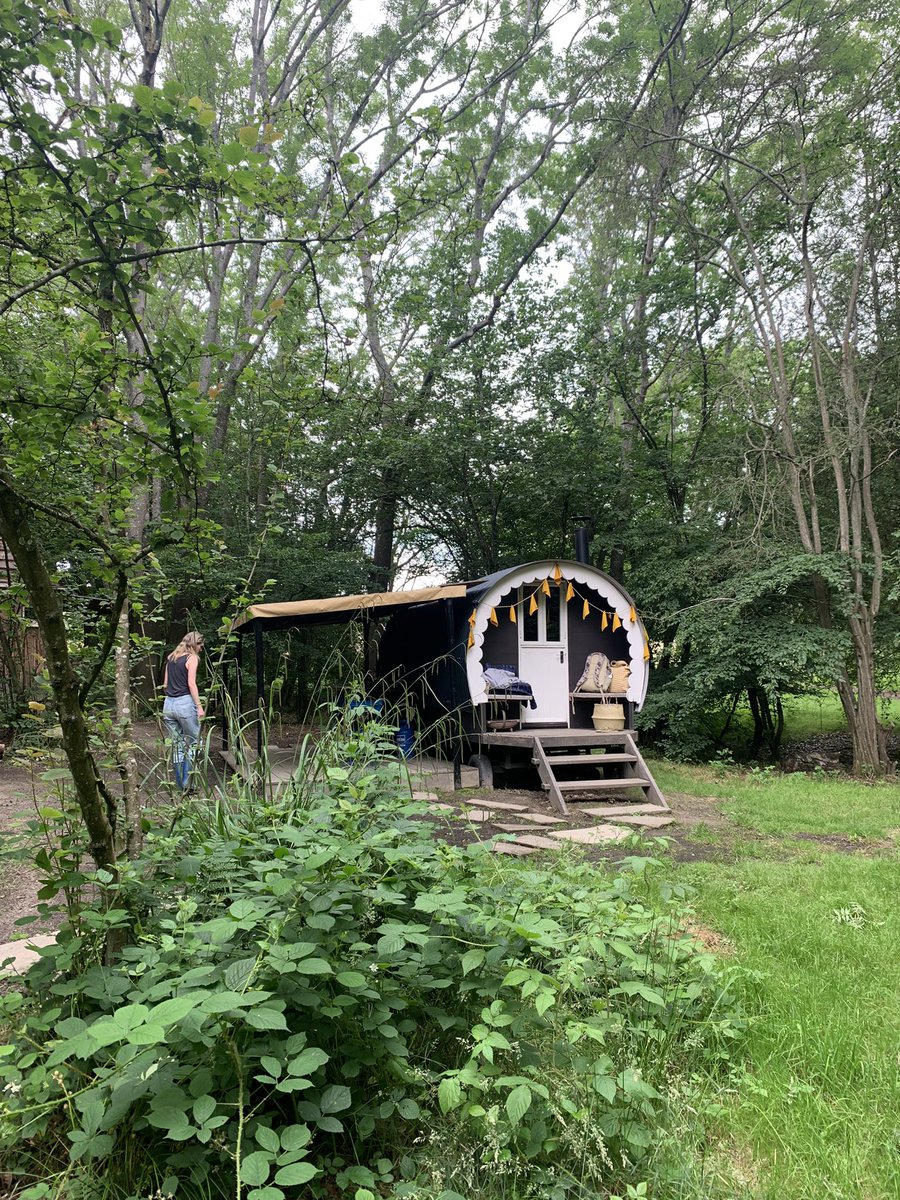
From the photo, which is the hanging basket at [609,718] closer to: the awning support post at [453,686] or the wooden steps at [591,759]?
the wooden steps at [591,759]

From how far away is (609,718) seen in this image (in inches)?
322

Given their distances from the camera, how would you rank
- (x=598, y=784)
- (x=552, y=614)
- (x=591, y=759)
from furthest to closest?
1. (x=552, y=614)
2. (x=591, y=759)
3. (x=598, y=784)

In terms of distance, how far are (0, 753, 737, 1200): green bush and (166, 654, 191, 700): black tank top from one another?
3570mm

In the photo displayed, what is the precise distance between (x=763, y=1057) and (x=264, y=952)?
64.7 inches

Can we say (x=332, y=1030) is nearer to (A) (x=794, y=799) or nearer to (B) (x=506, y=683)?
(B) (x=506, y=683)

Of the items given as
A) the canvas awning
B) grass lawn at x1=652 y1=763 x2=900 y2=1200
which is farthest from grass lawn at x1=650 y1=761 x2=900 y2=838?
the canvas awning

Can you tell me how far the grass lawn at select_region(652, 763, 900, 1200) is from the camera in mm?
1702

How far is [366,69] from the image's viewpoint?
468 inches

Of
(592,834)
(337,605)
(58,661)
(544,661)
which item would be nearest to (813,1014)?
(58,661)

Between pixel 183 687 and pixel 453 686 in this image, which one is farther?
pixel 453 686

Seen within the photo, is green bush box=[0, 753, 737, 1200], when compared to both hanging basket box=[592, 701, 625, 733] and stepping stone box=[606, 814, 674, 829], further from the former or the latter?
→ hanging basket box=[592, 701, 625, 733]

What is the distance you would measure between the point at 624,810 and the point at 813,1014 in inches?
156

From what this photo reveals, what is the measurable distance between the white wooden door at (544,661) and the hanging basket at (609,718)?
0.62 meters

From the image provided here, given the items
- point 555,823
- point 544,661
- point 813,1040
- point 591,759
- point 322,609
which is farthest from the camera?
point 544,661
